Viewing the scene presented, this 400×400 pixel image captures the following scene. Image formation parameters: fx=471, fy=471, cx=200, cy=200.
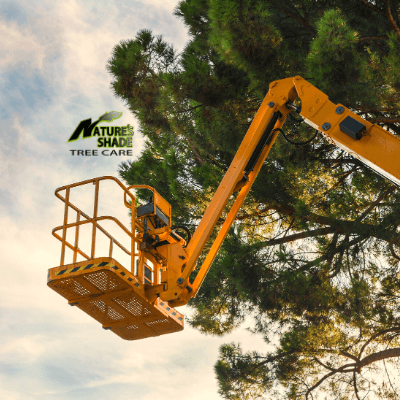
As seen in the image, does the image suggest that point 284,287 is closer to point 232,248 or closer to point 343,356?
point 232,248

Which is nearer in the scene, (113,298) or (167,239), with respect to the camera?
(113,298)

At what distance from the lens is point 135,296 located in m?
5.41

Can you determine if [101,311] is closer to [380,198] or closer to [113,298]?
[113,298]

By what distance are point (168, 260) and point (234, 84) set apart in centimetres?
484

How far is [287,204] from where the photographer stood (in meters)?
10.1

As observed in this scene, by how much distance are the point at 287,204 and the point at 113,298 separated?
555 cm

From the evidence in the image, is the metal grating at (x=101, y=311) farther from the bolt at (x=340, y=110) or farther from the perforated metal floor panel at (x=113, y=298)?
the bolt at (x=340, y=110)

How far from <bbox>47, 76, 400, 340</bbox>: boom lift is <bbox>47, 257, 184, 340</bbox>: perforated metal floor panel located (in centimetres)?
1

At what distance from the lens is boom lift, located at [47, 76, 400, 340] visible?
5.10m

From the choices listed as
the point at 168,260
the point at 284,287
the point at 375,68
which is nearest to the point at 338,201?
the point at 284,287

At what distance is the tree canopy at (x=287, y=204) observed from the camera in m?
8.86

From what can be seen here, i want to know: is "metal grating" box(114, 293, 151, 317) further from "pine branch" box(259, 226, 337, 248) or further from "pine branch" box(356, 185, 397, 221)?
"pine branch" box(356, 185, 397, 221)

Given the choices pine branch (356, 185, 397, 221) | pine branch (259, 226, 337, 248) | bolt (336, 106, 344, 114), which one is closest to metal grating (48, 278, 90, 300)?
bolt (336, 106, 344, 114)

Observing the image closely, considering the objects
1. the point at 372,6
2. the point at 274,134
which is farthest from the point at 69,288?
the point at 372,6
